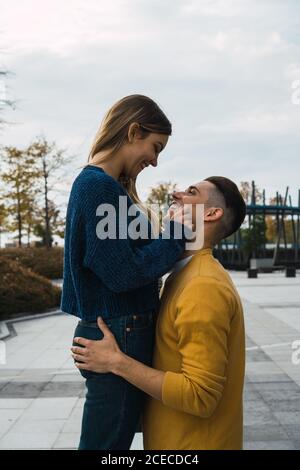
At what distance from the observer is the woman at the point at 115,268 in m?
1.93

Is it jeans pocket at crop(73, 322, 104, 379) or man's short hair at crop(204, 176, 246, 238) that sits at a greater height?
man's short hair at crop(204, 176, 246, 238)

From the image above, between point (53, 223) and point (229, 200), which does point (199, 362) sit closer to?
point (229, 200)

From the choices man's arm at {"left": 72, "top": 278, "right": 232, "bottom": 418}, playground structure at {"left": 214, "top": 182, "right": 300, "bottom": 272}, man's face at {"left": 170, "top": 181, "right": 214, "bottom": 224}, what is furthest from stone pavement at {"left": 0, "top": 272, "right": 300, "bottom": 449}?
playground structure at {"left": 214, "top": 182, "right": 300, "bottom": 272}

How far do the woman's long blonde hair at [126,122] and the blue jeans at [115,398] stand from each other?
545mm

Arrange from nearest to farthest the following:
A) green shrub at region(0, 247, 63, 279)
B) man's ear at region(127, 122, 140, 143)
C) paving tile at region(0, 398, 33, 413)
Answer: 1. man's ear at region(127, 122, 140, 143)
2. paving tile at region(0, 398, 33, 413)
3. green shrub at region(0, 247, 63, 279)

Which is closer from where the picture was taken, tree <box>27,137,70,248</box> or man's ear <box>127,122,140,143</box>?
man's ear <box>127,122,140,143</box>

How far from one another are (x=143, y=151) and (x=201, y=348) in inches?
27.1

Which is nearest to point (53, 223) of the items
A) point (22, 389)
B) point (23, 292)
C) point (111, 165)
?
point (23, 292)

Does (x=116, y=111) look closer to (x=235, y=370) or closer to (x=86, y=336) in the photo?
(x=86, y=336)

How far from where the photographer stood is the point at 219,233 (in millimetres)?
2029

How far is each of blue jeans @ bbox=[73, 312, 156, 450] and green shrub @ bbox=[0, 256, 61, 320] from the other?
1340 centimetres

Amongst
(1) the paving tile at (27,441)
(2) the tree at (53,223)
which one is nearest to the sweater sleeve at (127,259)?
(1) the paving tile at (27,441)

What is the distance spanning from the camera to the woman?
193cm

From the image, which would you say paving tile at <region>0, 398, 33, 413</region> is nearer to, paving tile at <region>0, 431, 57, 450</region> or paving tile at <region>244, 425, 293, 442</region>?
paving tile at <region>0, 431, 57, 450</region>
